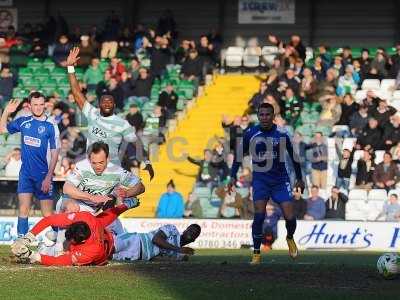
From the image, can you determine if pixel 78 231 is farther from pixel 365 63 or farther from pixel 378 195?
pixel 365 63

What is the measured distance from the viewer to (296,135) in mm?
26969

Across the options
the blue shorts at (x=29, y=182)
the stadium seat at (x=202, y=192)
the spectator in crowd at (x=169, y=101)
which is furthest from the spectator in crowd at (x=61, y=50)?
the blue shorts at (x=29, y=182)

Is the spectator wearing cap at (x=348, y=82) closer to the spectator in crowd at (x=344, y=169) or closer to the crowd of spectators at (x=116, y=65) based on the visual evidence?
the spectator in crowd at (x=344, y=169)

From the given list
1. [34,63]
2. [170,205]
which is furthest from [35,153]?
[34,63]

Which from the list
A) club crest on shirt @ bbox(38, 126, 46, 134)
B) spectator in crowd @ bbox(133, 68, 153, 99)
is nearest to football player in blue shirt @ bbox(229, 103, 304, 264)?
club crest on shirt @ bbox(38, 126, 46, 134)

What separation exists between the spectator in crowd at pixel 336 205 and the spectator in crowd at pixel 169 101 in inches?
264

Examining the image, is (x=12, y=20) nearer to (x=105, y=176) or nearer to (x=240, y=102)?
(x=240, y=102)

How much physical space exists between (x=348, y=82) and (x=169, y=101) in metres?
5.05

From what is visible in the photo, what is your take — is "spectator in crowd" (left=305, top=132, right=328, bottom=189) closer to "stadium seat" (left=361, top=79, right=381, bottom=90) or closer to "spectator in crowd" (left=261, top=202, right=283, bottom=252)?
"spectator in crowd" (left=261, top=202, right=283, bottom=252)

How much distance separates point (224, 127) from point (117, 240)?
1415cm

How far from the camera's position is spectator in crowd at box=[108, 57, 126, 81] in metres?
31.7

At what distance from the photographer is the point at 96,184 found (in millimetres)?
15086

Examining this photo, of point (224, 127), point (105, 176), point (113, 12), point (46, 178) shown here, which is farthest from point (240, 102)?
point (105, 176)

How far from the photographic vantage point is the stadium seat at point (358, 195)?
84.4ft
